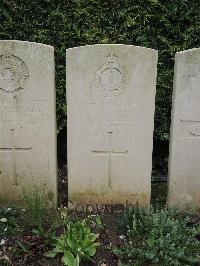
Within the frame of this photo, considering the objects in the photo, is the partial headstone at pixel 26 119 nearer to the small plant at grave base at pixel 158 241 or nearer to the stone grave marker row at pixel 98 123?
the stone grave marker row at pixel 98 123

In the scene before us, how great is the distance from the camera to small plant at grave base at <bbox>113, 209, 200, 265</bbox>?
370 cm

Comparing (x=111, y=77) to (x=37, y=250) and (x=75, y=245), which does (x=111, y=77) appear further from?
(x=37, y=250)

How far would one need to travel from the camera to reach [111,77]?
163 inches

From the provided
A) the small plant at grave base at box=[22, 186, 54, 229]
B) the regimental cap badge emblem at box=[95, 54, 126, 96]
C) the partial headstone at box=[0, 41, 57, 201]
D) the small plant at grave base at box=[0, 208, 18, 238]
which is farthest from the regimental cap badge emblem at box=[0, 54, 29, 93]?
the small plant at grave base at box=[0, 208, 18, 238]

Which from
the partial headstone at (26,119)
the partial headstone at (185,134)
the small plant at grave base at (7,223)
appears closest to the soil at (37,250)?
the small plant at grave base at (7,223)

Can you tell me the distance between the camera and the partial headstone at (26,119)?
4133mm

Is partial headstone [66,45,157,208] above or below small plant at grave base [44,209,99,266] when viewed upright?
Result: above

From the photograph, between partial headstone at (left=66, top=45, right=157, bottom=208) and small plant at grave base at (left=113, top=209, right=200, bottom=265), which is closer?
small plant at grave base at (left=113, top=209, right=200, bottom=265)

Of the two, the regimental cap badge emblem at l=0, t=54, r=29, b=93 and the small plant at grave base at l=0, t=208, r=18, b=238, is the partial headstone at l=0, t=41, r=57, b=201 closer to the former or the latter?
the regimental cap badge emblem at l=0, t=54, r=29, b=93

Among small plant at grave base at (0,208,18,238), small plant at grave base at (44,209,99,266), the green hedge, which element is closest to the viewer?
small plant at grave base at (44,209,99,266)

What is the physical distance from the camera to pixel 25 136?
4383 mm

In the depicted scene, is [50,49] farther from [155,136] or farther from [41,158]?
[155,136]

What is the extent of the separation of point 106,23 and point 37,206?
2.40 metres

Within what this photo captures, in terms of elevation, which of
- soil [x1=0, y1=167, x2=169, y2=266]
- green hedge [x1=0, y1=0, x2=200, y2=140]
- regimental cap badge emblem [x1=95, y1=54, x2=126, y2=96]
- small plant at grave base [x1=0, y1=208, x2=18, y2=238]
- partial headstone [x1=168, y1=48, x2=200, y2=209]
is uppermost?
green hedge [x1=0, y1=0, x2=200, y2=140]
